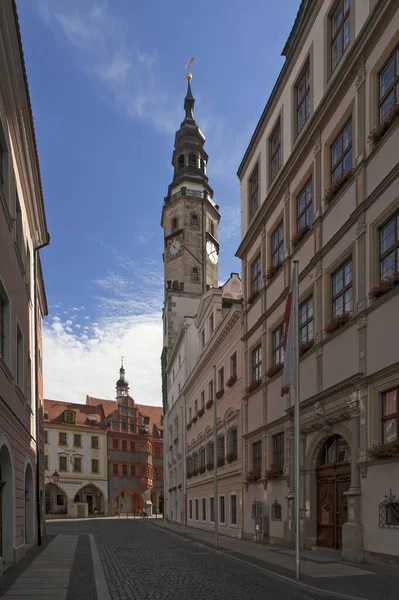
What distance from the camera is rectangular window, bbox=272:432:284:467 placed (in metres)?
22.8

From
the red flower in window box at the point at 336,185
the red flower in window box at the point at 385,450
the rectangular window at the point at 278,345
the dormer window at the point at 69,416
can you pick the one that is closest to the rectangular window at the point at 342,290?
the red flower in window box at the point at 336,185

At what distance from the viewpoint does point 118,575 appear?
48.9 feet

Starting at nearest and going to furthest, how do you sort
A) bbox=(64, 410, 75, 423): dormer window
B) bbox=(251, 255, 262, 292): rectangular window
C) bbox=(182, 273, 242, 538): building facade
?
bbox=(251, 255, 262, 292): rectangular window → bbox=(182, 273, 242, 538): building facade → bbox=(64, 410, 75, 423): dormer window

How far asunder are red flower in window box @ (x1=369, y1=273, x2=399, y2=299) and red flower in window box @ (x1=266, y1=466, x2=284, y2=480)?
899 cm

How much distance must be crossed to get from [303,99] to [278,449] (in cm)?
1224

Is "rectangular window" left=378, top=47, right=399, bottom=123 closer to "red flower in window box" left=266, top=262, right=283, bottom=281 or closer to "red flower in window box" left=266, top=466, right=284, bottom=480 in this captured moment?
"red flower in window box" left=266, top=262, right=283, bottom=281

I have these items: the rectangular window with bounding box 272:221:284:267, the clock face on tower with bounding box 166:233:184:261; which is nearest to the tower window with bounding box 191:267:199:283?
the clock face on tower with bounding box 166:233:184:261

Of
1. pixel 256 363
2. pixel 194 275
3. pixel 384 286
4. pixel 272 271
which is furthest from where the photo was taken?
pixel 194 275

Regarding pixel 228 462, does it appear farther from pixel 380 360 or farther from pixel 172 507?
pixel 172 507

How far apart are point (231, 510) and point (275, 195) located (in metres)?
14.8

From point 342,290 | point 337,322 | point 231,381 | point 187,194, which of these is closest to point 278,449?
point 231,381

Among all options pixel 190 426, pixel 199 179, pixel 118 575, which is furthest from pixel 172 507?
→ pixel 118 575

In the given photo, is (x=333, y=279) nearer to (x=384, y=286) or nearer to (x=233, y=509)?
(x=384, y=286)

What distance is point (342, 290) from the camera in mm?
17828
